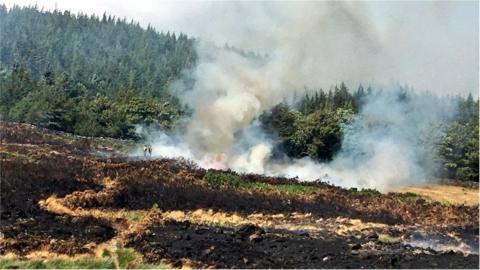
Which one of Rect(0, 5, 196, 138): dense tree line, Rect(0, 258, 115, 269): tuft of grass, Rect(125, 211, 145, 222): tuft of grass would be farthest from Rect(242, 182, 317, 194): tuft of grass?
Rect(0, 5, 196, 138): dense tree line

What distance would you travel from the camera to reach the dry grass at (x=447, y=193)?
3203 centimetres

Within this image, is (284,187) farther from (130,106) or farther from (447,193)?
(130,106)

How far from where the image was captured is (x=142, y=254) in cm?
1450

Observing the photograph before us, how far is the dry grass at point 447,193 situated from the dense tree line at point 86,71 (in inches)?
1169

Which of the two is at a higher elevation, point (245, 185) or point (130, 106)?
point (130, 106)

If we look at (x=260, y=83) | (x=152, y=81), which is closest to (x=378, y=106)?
(x=260, y=83)

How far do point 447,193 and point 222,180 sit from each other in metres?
15.3

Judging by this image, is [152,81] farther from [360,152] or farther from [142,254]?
[142,254]

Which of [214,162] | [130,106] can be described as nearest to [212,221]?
[214,162]

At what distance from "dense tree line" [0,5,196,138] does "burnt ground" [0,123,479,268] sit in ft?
77.4

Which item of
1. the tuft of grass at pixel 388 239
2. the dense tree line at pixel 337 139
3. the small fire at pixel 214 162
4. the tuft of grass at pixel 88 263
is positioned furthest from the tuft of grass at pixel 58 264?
the dense tree line at pixel 337 139

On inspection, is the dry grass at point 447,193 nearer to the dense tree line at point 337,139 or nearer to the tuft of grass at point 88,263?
the dense tree line at point 337,139

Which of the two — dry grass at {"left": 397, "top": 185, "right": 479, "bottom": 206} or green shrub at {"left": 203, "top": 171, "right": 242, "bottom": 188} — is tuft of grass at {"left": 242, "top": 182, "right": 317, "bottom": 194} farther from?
dry grass at {"left": 397, "top": 185, "right": 479, "bottom": 206}

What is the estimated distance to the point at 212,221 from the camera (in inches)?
797
